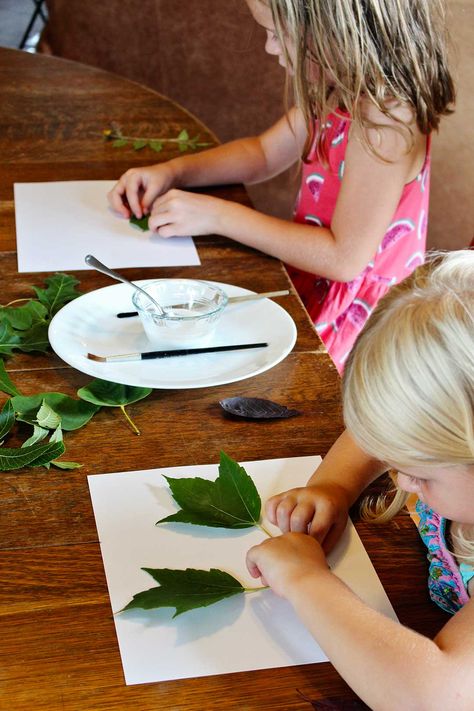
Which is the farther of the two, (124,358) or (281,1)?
(281,1)

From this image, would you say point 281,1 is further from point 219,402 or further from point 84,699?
point 84,699

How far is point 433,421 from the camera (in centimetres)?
74

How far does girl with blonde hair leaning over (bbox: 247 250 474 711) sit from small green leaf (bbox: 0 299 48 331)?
48cm

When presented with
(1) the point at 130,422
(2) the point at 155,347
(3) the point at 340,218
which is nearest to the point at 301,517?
(1) the point at 130,422

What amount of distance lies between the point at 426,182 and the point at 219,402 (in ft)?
2.38

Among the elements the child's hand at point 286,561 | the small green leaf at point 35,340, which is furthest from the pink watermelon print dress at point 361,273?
the child's hand at point 286,561

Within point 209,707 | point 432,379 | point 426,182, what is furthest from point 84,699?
point 426,182

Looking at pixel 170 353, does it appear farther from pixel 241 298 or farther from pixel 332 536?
pixel 332 536

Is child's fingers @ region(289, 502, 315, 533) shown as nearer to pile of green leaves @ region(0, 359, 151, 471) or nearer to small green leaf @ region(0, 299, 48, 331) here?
pile of green leaves @ region(0, 359, 151, 471)

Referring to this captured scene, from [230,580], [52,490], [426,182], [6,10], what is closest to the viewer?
[230,580]

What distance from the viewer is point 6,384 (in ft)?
3.48

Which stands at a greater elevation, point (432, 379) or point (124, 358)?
point (432, 379)

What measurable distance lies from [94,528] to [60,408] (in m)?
0.19

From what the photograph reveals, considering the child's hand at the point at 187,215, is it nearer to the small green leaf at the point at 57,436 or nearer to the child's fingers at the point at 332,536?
the small green leaf at the point at 57,436
